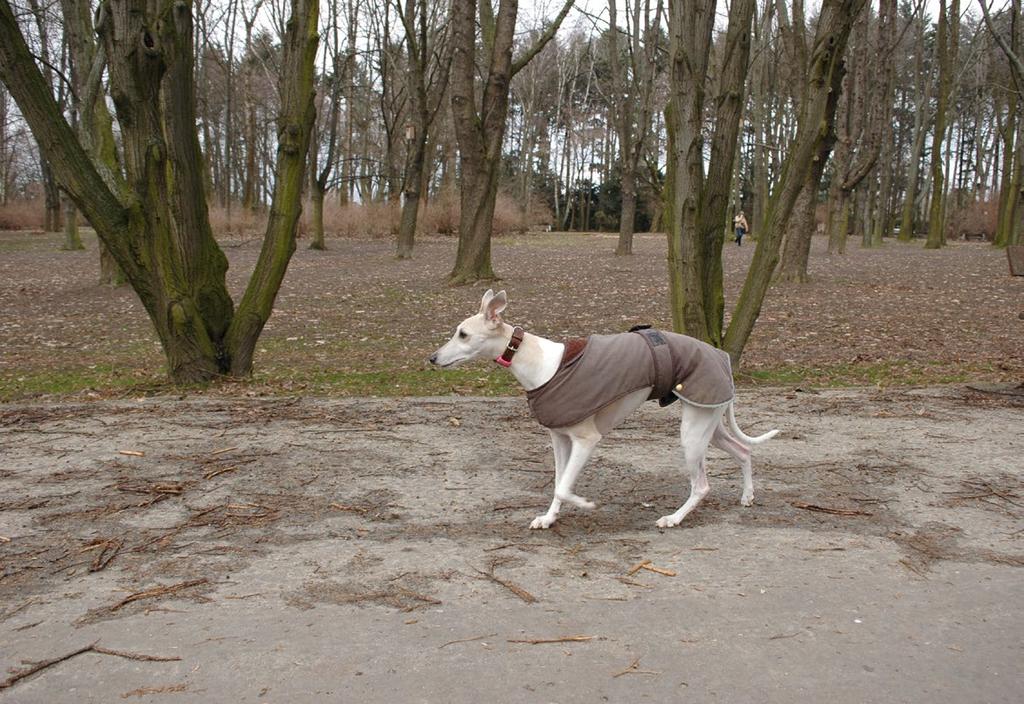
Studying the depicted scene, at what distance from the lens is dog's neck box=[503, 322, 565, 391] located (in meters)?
5.35

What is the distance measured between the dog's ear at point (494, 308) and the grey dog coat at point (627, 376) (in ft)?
1.55

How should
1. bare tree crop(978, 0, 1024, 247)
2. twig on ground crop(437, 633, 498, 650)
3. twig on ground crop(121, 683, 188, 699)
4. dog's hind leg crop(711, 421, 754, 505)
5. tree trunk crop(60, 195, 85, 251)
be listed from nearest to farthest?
twig on ground crop(121, 683, 188, 699) < twig on ground crop(437, 633, 498, 650) < dog's hind leg crop(711, 421, 754, 505) < bare tree crop(978, 0, 1024, 247) < tree trunk crop(60, 195, 85, 251)

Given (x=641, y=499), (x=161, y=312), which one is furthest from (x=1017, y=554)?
(x=161, y=312)

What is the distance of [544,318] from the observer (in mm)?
15609

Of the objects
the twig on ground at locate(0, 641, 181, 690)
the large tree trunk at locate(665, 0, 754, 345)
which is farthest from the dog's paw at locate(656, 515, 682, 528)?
the large tree trunk at locate(665, 0, 754, 345)

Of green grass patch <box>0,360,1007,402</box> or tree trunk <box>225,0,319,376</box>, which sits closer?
green grass patch <box>0,360,1007,402</box>

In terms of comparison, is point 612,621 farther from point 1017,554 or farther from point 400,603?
point 1017,554

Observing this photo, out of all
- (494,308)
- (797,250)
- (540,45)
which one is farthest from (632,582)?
(540,45)

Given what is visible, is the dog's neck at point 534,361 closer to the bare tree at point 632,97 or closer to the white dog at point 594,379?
the white dog at point 594,379

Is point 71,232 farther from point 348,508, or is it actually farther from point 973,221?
point 973,221

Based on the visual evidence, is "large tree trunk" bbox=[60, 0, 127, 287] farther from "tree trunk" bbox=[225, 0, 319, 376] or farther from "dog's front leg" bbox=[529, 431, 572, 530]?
"dog's front leg" bbox=[529, 431, 572, 530]

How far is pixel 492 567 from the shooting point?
190 inches

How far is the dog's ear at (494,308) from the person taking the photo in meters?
5.30

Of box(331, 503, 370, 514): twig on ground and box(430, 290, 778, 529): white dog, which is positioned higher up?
box(430, 290, 778, 529): white dog
